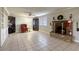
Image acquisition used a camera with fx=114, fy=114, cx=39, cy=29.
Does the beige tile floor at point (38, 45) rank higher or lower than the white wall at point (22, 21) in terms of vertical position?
lower

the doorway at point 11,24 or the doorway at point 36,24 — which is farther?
the doorway at point 36,24

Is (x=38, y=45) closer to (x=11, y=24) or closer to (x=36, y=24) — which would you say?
(x=11, y=24)

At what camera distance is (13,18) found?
1227cm

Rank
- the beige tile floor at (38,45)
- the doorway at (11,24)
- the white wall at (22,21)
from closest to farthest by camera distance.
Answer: the beige tile floor at (38,45) → the doorway at (11,24) → the white wall at (22,21)

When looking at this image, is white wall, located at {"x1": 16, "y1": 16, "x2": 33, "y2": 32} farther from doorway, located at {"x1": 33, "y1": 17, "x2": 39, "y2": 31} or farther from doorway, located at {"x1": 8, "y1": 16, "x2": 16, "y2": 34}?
doorway, located at {"x1": 33, "y1": 17, "x2": 39, "y2": 31}

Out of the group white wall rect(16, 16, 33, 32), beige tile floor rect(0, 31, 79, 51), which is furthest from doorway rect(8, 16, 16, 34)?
beige tile floor rect(0, 31, 79, 51)

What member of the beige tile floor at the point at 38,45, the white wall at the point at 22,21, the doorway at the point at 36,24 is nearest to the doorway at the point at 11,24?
the white wall at the point at 22,21

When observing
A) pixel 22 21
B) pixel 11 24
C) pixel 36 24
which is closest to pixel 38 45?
pixel 11 24

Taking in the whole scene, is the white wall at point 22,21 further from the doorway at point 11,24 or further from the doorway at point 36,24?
the doorway at point 36,24
